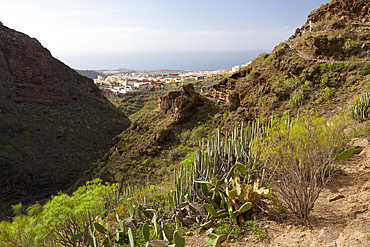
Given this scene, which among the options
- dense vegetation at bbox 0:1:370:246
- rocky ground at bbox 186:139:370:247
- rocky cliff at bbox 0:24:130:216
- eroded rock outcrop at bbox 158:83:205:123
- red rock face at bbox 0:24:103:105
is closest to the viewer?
rocky ground at bbox 186:139:370:247

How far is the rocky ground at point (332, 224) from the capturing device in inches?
127

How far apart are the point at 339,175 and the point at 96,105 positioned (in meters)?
40.0

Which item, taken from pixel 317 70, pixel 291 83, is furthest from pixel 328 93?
pixel 291 83

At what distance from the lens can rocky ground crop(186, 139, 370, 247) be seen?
3.23 meters

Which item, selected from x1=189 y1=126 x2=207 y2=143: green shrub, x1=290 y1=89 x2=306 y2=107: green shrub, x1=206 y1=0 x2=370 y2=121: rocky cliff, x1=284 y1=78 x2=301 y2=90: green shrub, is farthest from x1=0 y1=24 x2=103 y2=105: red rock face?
x1=290 y1=89 x2=306 y2=107: green shrub

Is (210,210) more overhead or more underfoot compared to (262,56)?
more underfoot

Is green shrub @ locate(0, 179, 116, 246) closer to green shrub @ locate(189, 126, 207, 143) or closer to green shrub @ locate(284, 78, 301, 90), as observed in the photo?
green shrub @ locate(189, 126, 207, 143)

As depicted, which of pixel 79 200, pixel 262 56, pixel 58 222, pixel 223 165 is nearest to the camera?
pixel 58 222

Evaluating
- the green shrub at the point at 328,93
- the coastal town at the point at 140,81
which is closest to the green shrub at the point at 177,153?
the green shrub at the point at 328,93

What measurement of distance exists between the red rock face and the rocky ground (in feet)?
127

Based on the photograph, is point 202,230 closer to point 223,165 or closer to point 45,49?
point 223,165

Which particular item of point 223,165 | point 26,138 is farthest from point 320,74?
point 26,138

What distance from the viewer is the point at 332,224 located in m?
3.60

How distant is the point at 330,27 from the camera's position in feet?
50.6
